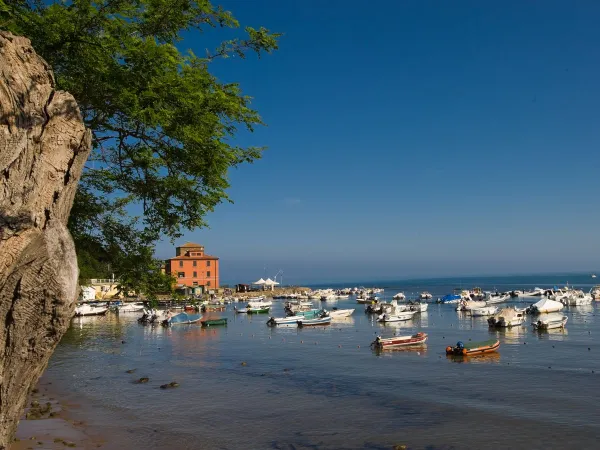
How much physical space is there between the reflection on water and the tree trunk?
1150cm

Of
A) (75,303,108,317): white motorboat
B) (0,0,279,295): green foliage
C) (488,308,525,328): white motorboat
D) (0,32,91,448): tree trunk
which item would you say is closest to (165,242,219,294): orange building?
(75,303,108,317): white motorboat

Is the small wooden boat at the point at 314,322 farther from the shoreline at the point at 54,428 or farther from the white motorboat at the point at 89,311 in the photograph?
the shoreline at the point at 54,428

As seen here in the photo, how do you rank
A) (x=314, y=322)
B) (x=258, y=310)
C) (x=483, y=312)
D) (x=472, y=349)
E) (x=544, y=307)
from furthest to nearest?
(x=258, y=310) → (x=483, y=312) → (x=544, y=307) → (x=314, y=322) → (x=472, y=349)

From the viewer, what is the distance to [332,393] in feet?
83.7

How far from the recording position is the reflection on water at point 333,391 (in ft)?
61.7

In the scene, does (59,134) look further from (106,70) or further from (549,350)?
(549,350)

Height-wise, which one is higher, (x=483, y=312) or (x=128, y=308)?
(x=128, y=308)

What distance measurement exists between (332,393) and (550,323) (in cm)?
3420

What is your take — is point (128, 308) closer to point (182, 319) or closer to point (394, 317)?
point (182, 319)

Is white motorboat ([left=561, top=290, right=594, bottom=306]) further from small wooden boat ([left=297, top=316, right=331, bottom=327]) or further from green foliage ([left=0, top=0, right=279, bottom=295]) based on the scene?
green foliage ([left=0, top=0, right=279, bottom=295])

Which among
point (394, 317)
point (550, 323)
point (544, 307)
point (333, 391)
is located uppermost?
Answer: point (544, 307)

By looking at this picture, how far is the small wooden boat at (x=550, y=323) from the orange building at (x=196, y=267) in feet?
234

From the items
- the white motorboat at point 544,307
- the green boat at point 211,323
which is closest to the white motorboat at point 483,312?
the white motorboat at point 544,307

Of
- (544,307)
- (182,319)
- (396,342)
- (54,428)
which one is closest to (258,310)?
(182,319)
